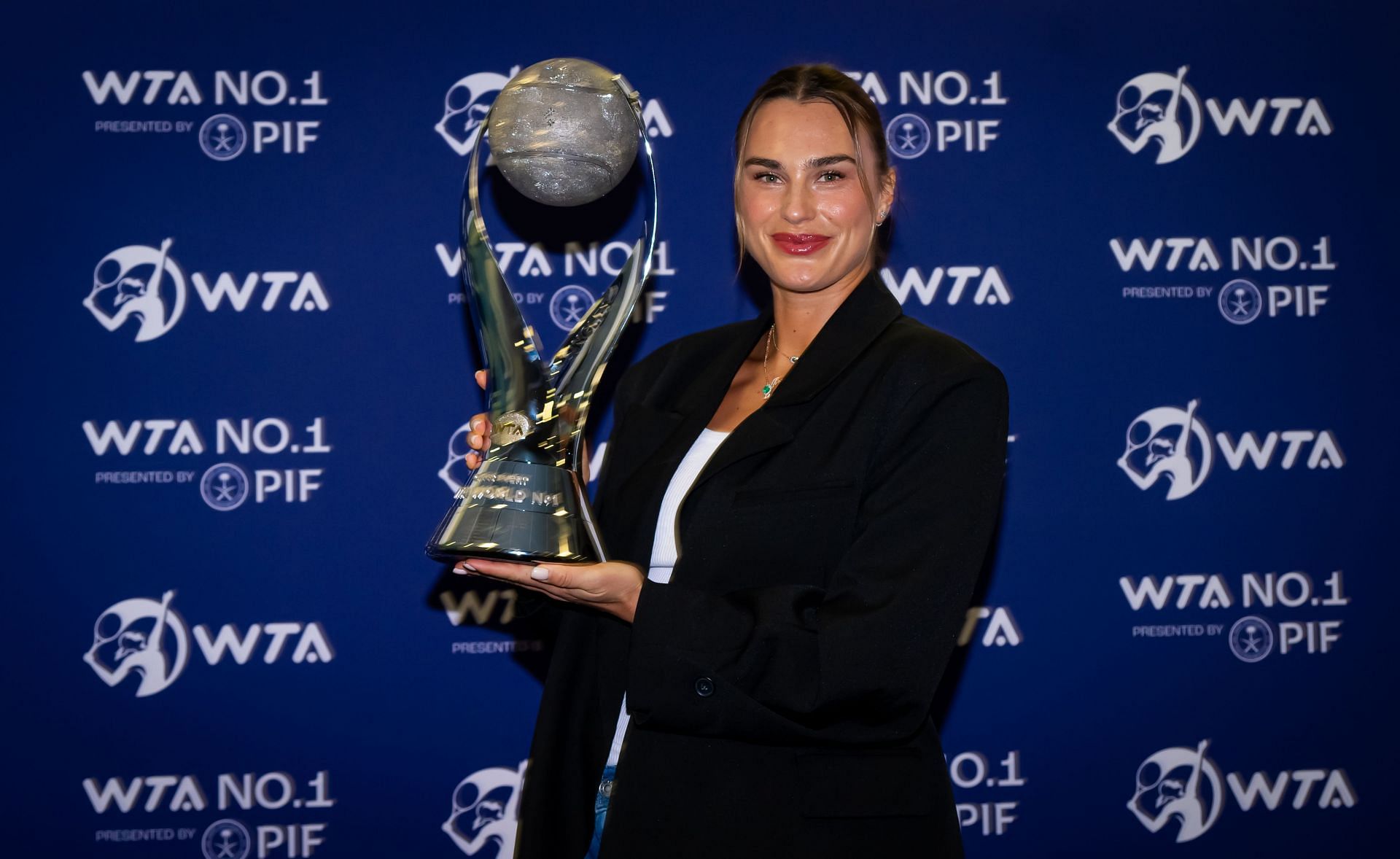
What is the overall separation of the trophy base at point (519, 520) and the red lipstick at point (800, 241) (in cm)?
42

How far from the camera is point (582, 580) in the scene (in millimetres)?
1185

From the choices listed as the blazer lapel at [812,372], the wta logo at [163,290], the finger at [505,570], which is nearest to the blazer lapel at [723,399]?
the blazer lapel at [812,372]

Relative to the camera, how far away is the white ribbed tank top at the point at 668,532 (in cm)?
137

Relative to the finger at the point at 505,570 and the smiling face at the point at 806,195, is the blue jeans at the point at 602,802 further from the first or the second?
the smiling face at the point at 806,195

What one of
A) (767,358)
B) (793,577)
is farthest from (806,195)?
(793,577)

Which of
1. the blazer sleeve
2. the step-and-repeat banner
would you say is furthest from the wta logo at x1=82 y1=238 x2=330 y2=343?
the blazer sleeve

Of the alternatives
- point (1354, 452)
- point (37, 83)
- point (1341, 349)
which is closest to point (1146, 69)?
point (1341, 349)

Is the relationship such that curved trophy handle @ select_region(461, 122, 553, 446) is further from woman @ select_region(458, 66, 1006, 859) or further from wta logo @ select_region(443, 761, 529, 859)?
wta logo @ select_region(443, 761, 529, 859)

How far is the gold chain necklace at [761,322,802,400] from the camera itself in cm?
150

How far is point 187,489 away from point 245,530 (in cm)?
16

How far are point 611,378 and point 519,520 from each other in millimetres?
1455

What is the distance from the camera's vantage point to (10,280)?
2506 millimetres

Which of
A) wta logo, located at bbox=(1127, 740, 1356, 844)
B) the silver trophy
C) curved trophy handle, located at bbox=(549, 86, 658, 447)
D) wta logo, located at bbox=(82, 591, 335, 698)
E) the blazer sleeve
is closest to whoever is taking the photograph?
the blazer sleeve

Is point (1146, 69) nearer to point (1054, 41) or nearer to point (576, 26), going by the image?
point (1054, 41)
